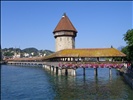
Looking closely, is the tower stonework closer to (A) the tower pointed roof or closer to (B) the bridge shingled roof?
(A) the tower pointed roof

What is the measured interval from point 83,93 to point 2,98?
6728 mm

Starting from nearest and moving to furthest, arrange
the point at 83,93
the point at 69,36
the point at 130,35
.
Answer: the point at 83,93 < the point at 130,35 < the point at 69,36

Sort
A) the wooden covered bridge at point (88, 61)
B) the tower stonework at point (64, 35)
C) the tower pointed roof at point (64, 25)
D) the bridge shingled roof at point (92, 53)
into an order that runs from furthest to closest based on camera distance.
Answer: the tower pointed roof at point (64, 25), the tower stonework at point (64, 35), the bridge shingled roof at point (92, 53), the wooden covered bridge at point (88, 61)

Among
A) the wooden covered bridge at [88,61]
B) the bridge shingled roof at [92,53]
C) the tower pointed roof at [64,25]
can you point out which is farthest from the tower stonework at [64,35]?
the bridge shingled roof at [92,53]

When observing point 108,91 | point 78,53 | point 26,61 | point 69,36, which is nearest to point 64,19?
point 69,36

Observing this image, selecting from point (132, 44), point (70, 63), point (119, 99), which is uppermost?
point (132, 44)

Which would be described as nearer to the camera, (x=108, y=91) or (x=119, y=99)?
(x=119, y=99)

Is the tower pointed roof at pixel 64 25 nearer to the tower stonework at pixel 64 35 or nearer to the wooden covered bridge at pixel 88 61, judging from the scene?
the tower stonework at pixel 64 35

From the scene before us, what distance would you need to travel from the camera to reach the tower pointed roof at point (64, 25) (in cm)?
5799

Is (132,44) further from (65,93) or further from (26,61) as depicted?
(26,61)

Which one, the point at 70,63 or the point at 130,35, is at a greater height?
the point at 130,35

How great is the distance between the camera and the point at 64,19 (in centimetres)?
6031

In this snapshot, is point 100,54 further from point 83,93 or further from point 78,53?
point 83,93

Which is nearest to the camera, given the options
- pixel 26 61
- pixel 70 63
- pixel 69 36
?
pixel 70 63
